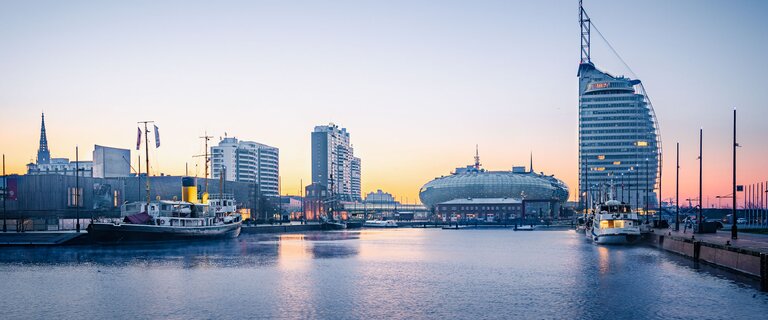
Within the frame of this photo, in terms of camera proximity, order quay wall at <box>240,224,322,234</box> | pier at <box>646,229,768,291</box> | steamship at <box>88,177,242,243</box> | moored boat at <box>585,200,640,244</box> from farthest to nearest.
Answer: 1. quay wall at <box>240,224,322,234</box>
2. moored boat at <box>585,200,640,244</box>
3. steamship at <box>88,177,242,243</box>
4. pier at <box>646,229,768,291</box>

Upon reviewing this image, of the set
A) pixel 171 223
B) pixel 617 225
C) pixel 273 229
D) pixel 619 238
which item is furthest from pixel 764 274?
pixel 273 229

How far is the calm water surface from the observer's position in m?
42.0

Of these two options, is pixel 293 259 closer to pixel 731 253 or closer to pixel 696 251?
pixel 696 251

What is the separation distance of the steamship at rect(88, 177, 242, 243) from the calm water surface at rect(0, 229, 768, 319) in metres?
19.1

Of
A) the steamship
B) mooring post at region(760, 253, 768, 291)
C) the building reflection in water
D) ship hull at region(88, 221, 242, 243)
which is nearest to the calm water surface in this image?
the building reflection in water

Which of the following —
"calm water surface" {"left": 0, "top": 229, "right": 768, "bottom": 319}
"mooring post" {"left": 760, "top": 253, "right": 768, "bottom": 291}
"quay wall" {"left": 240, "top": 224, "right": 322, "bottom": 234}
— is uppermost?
"mooring post" {"left": 760, "top": 253, "right": 768, "bottom": 291}

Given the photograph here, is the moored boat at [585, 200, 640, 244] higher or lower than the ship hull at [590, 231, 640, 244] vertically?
higher

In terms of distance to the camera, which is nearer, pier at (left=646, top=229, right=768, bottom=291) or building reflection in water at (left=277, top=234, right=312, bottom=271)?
pier at (left=646, top=229, right=768, bottom=291)

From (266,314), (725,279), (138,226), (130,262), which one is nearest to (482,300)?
(266,314)

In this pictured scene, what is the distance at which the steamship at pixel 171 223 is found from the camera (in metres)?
105

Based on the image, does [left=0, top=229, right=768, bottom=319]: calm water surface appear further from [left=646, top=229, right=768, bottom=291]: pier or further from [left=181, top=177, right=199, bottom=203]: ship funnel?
[left=181, top=177, right=199, bottom=203]: ship funnel

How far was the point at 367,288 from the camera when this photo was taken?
54.0 meters

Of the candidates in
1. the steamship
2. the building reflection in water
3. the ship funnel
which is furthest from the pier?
the ship funnel

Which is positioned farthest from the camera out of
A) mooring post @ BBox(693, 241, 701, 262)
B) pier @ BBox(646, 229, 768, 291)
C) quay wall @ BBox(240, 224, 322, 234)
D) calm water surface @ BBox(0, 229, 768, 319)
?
quay wall @ BBox(240, 224, 322, 234)
